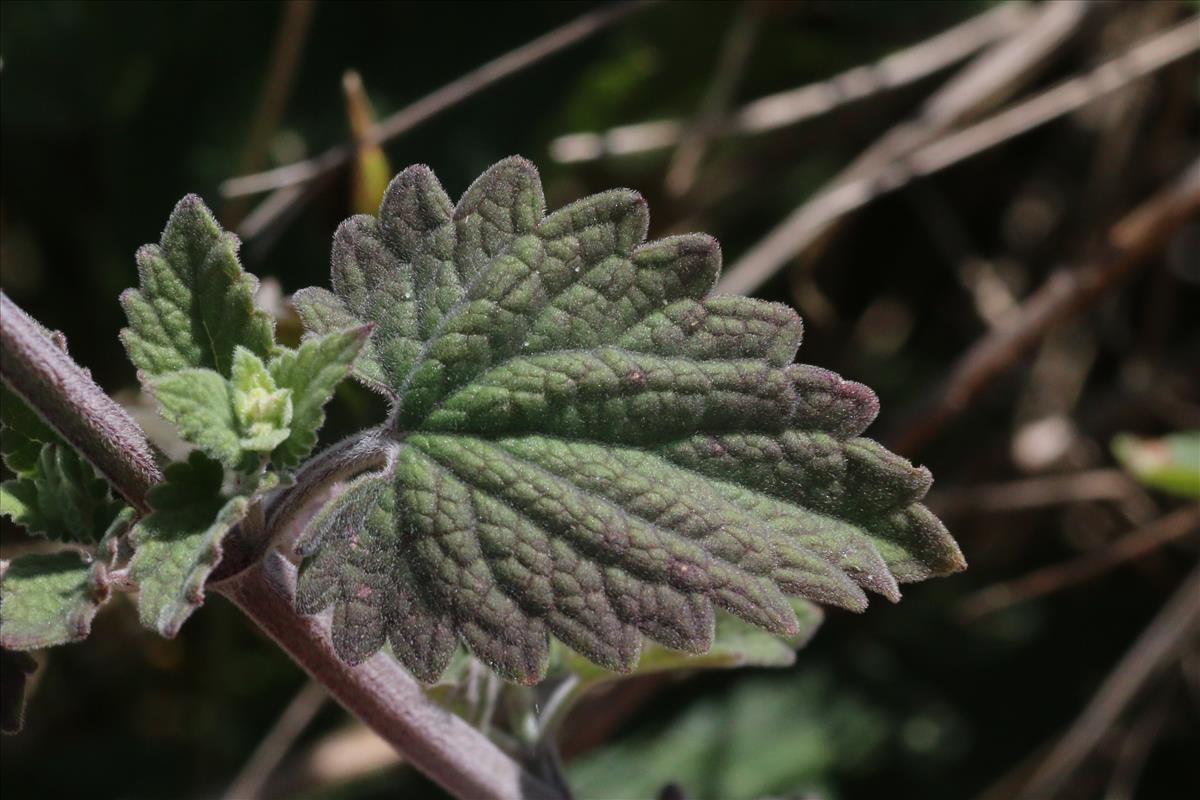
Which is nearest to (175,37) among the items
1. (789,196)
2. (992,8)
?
(789,196)

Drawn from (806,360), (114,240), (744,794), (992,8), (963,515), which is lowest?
(744,794)

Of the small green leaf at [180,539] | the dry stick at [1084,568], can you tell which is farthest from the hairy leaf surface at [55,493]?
the dry stick at [1084,568]

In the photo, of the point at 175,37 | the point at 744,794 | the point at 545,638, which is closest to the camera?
the point at 545,638

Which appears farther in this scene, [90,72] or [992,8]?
[992,8]

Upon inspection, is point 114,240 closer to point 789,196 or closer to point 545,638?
point 789,196

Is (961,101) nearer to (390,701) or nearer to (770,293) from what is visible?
(770,293)

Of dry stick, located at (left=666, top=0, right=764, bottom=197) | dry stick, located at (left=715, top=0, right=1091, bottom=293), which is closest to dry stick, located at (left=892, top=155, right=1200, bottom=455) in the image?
dry stick, located at (left=715, top=0, right=1091, bottom=293)
